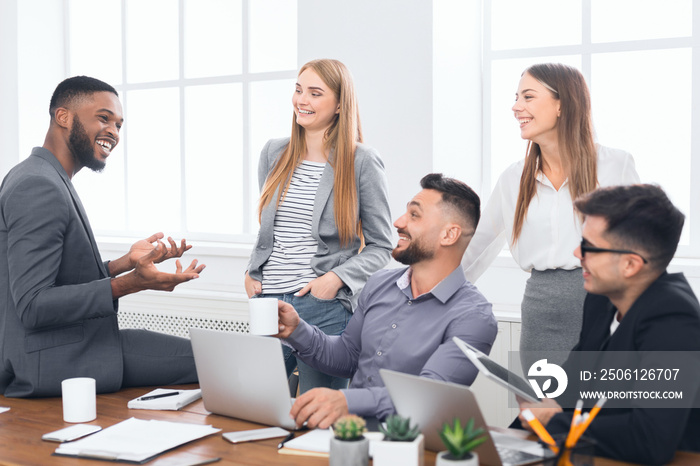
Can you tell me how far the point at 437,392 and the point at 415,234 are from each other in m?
0.85

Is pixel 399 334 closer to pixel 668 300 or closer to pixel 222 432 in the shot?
pixel 222 432

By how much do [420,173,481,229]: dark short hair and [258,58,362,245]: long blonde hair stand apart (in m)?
0.46

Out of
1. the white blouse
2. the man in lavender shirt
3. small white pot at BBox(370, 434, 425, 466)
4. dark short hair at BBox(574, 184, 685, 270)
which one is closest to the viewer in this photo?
small white pot at BBox(370, 434, 425, 466)

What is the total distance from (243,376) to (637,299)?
97cm

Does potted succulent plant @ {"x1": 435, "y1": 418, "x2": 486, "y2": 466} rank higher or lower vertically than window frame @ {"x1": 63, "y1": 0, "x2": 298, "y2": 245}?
lower

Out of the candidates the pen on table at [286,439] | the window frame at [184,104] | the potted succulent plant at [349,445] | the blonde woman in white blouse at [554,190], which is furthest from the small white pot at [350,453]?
the window frame at [184,104]

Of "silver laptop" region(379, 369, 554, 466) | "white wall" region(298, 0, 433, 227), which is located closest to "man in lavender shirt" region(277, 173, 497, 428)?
"silver laptop" region(379, 369, 554, 466)

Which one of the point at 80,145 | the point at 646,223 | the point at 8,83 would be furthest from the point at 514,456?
the point at 8,83

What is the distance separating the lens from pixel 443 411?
1.55 metres

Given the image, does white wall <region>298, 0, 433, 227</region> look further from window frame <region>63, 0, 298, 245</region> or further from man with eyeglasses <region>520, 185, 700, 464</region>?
man with eyeglasses <region>520, 185, 700, 464</region>

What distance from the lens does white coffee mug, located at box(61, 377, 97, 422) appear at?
1873mm

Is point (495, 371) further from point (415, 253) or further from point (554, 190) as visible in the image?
point (554, 190)

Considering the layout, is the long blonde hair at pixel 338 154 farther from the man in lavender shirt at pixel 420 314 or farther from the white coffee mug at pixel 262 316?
the white coffee mug at pixel 262 316

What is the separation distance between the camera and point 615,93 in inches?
140
